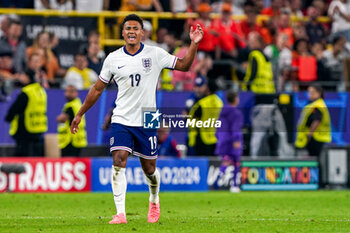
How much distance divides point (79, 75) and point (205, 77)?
276cm

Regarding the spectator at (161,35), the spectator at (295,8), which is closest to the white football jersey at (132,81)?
the spectator at (161,35)

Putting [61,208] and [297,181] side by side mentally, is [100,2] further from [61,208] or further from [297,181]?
[61,208]

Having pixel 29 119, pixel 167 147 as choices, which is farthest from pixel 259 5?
pixel 29 119

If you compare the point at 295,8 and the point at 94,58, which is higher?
the point at 295,8

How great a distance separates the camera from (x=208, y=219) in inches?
424

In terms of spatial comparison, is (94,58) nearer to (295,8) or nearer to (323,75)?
(323,75)

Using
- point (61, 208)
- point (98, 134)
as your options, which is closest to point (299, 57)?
point (98, 134)

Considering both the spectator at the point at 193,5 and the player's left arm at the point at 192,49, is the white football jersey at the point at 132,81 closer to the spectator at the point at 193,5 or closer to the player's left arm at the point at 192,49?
Result: the player's left arm at the point at 192,49

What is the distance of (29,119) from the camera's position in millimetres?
17641

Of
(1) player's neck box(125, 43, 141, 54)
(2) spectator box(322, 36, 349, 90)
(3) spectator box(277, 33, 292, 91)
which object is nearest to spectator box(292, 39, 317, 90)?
(3) spectator box(277, 33, 292, 91)

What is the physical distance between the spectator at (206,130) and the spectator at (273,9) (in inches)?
186

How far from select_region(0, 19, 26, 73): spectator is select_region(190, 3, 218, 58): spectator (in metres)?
4.03

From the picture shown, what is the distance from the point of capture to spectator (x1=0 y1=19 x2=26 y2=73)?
62.4 ft

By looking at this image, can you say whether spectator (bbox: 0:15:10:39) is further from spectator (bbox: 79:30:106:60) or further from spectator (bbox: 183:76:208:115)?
spectator (bbox: 183:76:208:115)
